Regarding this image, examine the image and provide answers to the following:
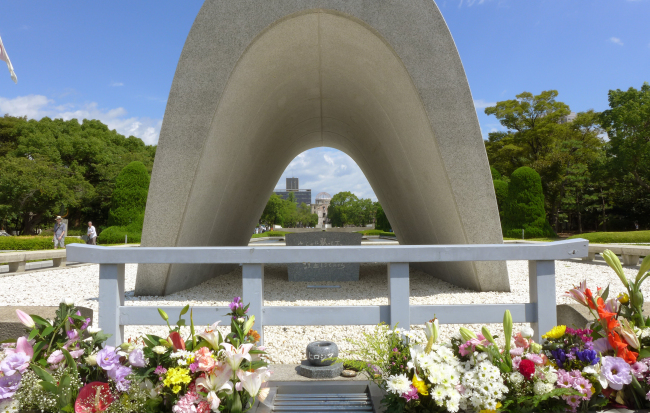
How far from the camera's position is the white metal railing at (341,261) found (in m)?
2.41

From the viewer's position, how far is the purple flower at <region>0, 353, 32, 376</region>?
76.2 inches

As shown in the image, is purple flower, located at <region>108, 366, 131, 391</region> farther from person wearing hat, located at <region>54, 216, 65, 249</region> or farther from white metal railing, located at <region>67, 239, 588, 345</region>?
person wearing hat, located at <region>54, 216, 65, 249</region>

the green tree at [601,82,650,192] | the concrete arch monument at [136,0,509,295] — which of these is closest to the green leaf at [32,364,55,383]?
the concrete arch monument at [136,0,509,295]

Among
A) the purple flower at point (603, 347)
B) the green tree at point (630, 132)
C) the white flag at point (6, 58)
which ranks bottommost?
the purple flower at point (603, 347)

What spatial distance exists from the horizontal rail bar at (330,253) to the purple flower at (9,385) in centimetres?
66

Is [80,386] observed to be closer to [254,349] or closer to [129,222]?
[254,349]

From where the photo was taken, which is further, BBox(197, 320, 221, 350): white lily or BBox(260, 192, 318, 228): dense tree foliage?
BBox(260, 192, 318, 228): dense tree foliage

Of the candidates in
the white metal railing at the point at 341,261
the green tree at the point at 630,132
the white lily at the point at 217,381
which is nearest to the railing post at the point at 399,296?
the white metal railing at the point at 341,261

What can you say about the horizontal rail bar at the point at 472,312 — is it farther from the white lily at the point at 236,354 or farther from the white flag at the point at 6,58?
the white flag at the point at 6,58

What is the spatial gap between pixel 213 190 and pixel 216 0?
2.89 meters

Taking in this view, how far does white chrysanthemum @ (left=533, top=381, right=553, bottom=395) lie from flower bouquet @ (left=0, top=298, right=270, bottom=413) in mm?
1266

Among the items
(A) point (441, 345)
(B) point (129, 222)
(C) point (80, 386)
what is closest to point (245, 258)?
(C) point (80, 386)

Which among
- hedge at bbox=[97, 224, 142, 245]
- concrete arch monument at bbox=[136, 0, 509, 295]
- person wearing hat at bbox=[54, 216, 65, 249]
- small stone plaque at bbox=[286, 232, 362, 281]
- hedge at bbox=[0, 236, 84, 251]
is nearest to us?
concrete arch monument at bbox=[136, 0, 509, 295]

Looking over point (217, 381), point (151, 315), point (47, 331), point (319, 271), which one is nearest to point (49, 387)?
point (47, 331)
